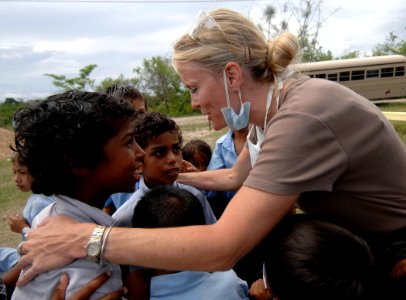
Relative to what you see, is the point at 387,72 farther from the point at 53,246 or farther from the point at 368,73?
the point at 53,246

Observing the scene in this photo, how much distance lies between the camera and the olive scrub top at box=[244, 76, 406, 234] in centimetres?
130

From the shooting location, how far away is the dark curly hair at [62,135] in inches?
55.9

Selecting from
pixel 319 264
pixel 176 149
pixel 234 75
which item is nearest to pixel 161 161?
pixel 176 149

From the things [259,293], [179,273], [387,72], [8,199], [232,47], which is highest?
[232,47]

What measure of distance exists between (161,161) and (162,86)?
29.2m

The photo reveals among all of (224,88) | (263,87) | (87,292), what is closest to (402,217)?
(263,87)

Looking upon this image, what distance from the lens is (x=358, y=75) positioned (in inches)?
711

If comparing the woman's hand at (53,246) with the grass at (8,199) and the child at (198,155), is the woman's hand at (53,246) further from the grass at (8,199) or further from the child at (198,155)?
the grass at (8,199)

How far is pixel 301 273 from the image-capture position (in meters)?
1.24

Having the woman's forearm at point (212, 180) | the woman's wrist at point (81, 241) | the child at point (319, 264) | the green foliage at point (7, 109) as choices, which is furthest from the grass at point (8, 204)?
the green foliage at point (7, 109)

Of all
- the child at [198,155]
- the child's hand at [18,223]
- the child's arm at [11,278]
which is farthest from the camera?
the child at [198,155]

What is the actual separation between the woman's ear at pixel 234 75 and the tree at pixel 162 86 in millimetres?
27633

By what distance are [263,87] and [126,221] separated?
34.6 inches

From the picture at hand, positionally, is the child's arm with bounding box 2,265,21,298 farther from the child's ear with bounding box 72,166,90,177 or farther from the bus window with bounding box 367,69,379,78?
the bus window with bounding box 367,69,379,78
